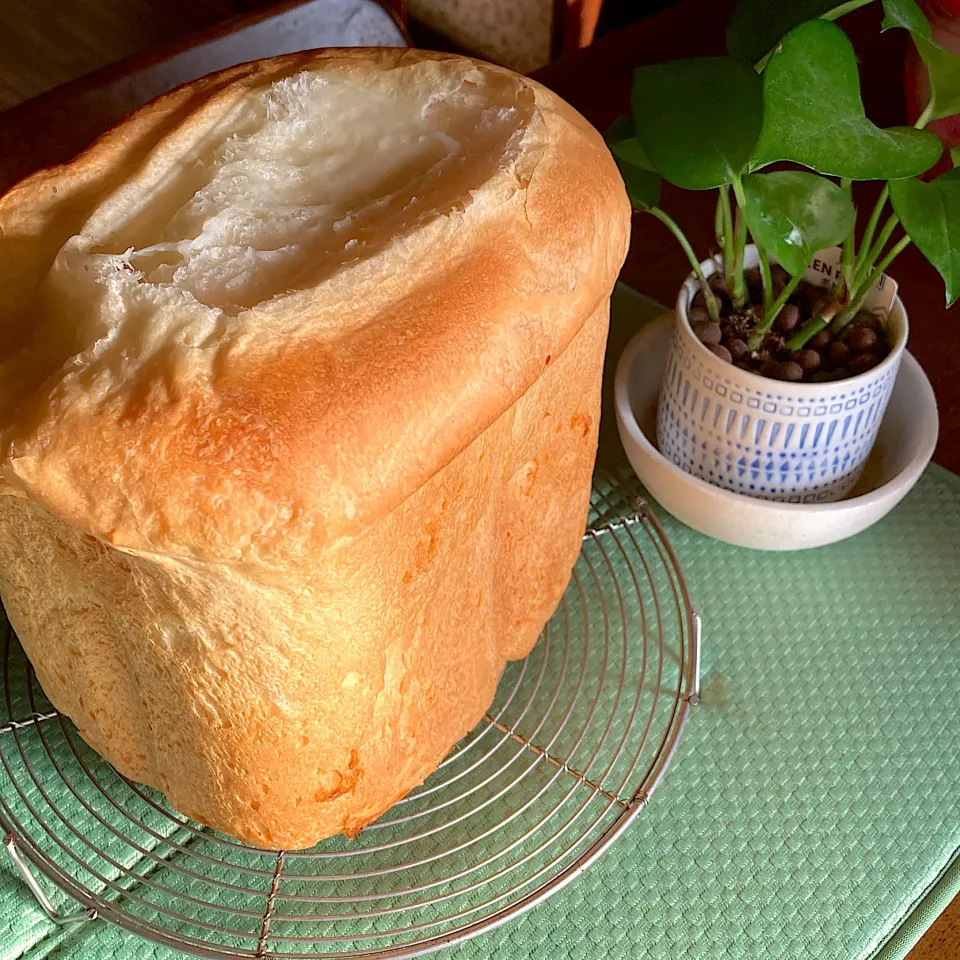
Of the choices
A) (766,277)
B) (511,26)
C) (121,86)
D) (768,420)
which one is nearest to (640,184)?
(766,277)

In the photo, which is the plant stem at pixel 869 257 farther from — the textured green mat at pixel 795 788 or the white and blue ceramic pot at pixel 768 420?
the textured green mat at pixel 795 788

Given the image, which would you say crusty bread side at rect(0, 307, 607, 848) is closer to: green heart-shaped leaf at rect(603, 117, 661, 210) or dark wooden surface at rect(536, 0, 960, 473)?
green heart-shaped leaf at rect(603, 117, 661, 210)

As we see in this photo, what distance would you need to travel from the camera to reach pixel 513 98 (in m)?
0.71

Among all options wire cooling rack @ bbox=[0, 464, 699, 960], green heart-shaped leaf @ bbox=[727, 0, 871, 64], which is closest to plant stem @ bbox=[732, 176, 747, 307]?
green heart-shaped leaf @ bbox=[727, 0, 871, 64]

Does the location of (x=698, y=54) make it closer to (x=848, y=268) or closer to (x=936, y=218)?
(x=848, y=268)

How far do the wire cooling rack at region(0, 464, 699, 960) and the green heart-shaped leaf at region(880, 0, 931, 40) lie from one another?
47 cm

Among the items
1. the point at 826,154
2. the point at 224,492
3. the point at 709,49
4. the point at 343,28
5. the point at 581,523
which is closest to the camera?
the point at 224,492

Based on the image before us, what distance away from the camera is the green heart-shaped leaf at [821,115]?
68 centimetres

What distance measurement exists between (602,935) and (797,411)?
0.47 meters

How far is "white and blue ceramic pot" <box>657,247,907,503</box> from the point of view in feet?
2.85

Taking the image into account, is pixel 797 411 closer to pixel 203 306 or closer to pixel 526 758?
pixel 526 758

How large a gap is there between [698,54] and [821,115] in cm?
91

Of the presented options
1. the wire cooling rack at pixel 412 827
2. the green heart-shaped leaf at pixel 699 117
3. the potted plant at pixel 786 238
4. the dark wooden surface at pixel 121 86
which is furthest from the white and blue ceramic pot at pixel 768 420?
the dark wooden surface at pixel 121 86

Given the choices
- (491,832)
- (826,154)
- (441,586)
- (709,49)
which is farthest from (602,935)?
(709,49)
